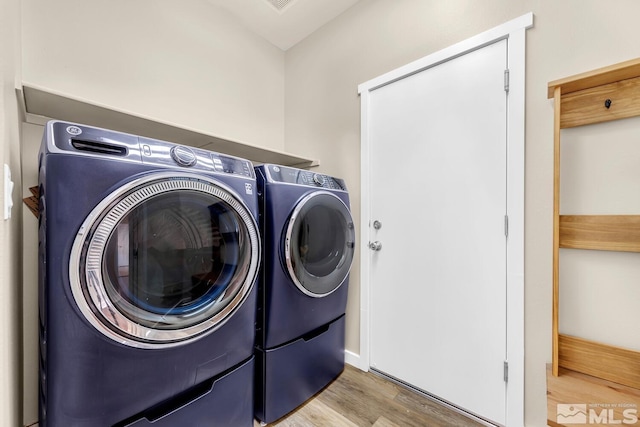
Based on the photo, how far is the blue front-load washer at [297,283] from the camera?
124cm

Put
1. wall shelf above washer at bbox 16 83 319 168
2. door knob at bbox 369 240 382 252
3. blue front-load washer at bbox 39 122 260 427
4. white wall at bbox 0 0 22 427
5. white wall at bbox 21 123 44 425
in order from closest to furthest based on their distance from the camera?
white wall at bbox 0 0 22 427
blue front-load washer at bbox 39 122 260 427
wall shelf above washer at bbox 16 83 319 168
white wall at bbox 21 123 44 425
door knob at bbox 369 240 382 252

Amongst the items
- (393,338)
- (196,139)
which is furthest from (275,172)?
(393,338)

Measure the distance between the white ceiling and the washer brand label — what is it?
1.61m

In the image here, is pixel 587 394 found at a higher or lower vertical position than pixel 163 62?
lower

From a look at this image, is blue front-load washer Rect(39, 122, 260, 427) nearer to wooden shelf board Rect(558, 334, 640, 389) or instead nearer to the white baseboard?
the white baseboard

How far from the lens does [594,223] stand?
104cm

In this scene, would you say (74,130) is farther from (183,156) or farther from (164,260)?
(164,260)

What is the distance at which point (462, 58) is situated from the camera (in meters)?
1.38

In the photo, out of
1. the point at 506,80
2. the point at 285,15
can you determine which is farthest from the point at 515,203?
the point at 285,15

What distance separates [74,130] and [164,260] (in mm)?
469

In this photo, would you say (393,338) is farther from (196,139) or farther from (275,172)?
(196,139)

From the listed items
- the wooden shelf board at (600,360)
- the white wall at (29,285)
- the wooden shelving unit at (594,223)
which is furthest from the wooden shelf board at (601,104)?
the white wall at (29,285)

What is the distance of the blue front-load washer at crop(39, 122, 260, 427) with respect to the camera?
0.73 m

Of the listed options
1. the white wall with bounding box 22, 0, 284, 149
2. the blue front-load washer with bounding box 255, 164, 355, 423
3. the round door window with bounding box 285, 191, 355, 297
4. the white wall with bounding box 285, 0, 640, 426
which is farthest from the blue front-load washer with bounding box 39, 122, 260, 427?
the white wall with bounding box 285, 0, 640, 426
